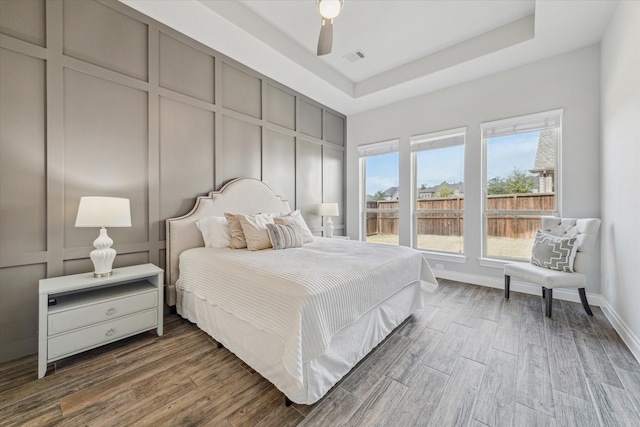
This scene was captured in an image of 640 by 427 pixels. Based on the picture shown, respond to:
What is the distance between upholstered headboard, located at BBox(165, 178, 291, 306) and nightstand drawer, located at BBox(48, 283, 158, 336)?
0.41 metres

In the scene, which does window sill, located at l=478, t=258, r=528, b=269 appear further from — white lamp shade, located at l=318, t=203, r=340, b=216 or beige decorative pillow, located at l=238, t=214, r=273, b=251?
beige decorative pillow, located at l=238, t=214, r=273, b=251

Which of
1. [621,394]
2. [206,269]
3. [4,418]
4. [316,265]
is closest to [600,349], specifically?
[621,394]

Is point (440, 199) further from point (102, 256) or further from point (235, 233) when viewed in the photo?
point (102, 256)

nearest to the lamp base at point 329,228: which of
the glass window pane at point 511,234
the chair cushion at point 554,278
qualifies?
the glass window pane at point 511,234

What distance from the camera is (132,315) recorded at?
7.01 feet

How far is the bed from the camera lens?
4.79ft

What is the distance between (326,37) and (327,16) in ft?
0.57

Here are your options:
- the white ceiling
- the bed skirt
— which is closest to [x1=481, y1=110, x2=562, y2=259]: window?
the white ceiling

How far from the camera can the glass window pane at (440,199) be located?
4.13m

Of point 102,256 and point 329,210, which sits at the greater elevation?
point 329,210

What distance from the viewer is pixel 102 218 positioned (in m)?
2.02

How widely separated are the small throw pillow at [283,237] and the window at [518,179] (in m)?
2.94

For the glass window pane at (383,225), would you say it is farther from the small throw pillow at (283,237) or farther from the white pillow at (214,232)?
the white pillow at (214,232)

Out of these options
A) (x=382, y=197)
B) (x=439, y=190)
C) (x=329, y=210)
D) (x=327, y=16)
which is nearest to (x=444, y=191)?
(x=439, y=190)
